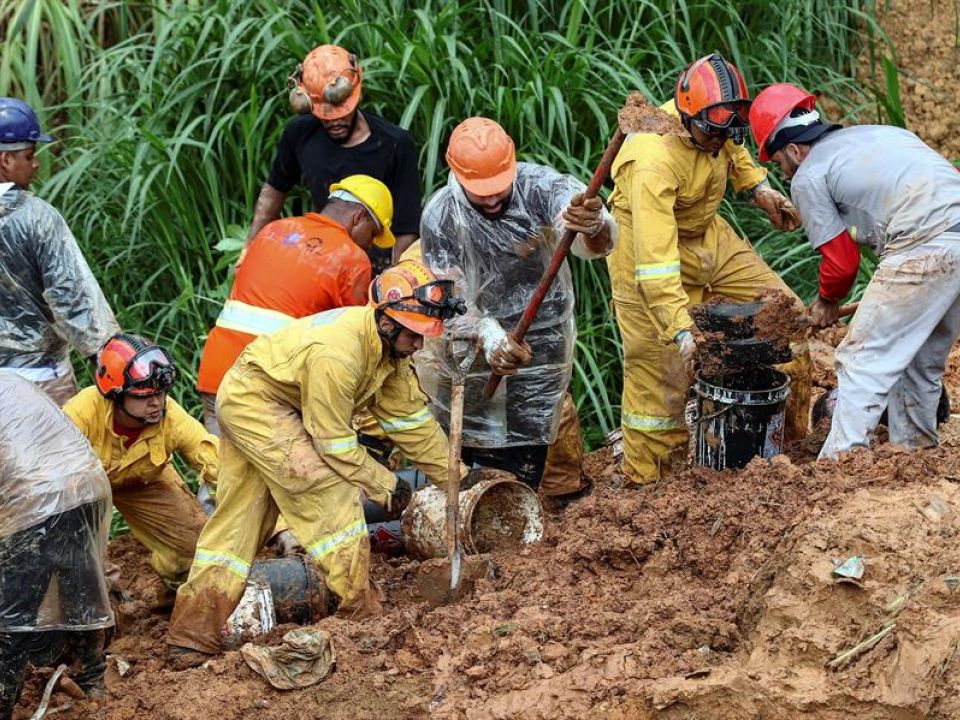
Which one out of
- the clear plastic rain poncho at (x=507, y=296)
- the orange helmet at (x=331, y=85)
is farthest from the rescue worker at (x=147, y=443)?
the orange helmet at (x=331, y=85)

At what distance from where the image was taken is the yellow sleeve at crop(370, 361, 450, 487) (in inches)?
213

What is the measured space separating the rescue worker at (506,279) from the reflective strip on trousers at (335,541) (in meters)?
1.07

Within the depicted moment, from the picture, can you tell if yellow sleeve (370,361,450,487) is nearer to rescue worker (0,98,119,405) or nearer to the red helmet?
rescue worker (0,98,119,405)

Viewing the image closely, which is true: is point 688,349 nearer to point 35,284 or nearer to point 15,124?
point 35,284

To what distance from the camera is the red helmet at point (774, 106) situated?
5.22 m

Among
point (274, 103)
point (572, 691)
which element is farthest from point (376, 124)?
point (572, 691)

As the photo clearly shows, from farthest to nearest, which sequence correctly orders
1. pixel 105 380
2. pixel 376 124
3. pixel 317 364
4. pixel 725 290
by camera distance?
1. pixel 376 124
2. pixel 725 290
3. pixel 105 380
4. pixel 317 364

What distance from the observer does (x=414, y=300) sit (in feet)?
16.4

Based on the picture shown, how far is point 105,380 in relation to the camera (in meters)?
5.28

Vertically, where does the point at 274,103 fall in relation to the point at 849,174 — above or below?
below

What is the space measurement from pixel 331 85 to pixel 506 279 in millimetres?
1362

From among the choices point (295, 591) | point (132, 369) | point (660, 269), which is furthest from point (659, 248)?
Result: point (132, 369)

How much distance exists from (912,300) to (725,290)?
3.90 ft

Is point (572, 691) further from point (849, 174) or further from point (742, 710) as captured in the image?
point (849, 174)
